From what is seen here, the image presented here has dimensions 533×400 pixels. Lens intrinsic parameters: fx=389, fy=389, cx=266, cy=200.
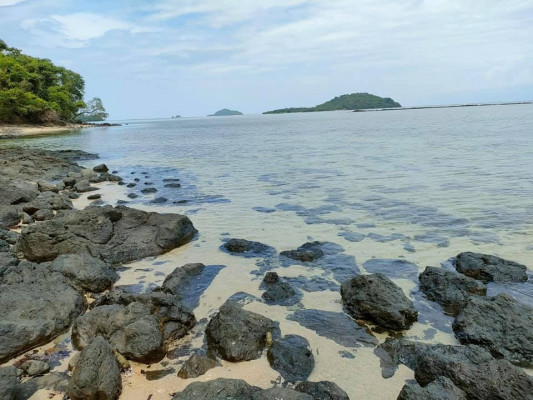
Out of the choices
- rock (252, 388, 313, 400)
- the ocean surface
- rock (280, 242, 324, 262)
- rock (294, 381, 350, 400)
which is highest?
rock (252, 388, 313, 400)

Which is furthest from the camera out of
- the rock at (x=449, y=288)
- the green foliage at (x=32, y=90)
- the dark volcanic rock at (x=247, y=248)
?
the green foliage at (x=32, y=90)

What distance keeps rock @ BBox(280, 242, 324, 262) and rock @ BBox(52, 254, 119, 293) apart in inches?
188

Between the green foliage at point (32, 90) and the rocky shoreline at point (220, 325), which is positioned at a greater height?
the green foliage at point (32, 90)

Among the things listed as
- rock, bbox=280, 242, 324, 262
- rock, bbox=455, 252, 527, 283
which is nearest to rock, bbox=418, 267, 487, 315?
rock, bbox=455, 252, 527, 283

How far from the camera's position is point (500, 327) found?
6965mm

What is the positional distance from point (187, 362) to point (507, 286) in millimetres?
7511

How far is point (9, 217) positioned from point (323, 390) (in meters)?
13.2

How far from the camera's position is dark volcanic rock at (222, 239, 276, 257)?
11.7m

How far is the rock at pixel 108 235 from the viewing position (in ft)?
35.4

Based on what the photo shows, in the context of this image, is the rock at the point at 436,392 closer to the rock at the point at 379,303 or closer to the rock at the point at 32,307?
the rock at the point at 379,303

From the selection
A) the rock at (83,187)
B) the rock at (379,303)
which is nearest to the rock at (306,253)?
the rock at (379,303)

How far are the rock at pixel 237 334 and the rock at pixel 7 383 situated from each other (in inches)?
115

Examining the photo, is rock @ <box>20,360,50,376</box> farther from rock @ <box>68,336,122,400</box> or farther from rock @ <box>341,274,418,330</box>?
rock @ <box>341,274,418,330</box>

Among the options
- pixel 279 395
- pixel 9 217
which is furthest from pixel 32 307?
pixel 9 217
